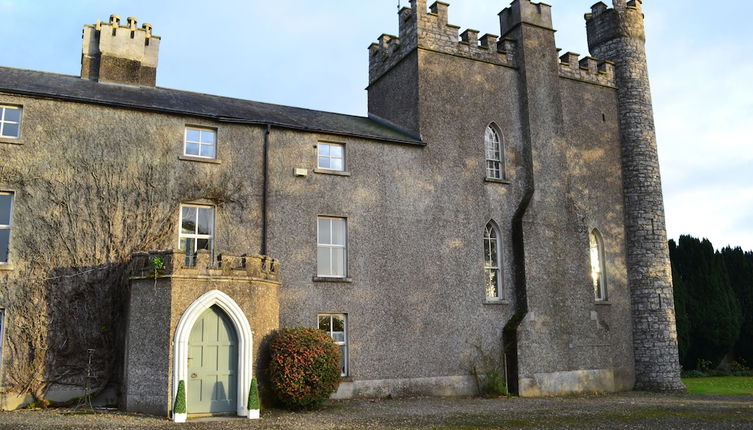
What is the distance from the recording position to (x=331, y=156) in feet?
57.6

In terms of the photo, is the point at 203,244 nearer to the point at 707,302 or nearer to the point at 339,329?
the point at 339,329

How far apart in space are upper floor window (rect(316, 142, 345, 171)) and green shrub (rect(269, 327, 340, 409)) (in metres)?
5.04

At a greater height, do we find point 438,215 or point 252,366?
point 438,215

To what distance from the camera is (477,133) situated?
63.7ft

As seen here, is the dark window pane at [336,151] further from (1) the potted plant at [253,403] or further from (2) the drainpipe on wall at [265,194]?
(1) the potted plant at [253,403]

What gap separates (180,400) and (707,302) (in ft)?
78.6

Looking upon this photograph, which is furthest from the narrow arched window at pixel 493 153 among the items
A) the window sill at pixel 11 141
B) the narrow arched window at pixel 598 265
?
the window sill at pixel 11 141

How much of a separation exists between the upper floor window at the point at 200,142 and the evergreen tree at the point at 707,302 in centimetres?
2179

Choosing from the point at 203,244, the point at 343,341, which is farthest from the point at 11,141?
the point at 343,341

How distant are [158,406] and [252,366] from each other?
6.65ft

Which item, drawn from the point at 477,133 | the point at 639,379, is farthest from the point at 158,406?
the point at 639,379

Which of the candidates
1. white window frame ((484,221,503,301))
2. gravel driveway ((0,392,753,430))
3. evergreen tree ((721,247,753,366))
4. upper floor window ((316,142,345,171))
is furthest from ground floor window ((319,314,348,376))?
evergreen tree ((721,247,753,366))

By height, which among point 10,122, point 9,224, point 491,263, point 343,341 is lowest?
point 343,341

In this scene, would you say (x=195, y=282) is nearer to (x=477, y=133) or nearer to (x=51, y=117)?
(x=51, y=117)
